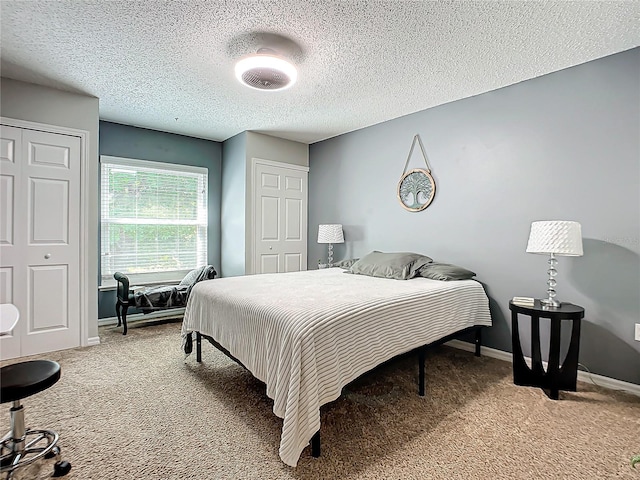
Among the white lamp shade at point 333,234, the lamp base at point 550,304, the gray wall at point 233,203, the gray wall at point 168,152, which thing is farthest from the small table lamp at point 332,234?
the lamp base at point 550,304

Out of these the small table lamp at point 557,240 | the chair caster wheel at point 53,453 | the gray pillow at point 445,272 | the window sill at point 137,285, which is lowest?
the chair caster wheel at point 53,453

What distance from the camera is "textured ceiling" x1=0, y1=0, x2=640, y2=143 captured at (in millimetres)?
2084

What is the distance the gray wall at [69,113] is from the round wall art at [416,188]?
3272 mm

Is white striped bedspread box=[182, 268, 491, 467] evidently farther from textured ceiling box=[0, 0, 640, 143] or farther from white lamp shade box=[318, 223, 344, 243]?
textured ceiling box=[0, 0, 640, 143]

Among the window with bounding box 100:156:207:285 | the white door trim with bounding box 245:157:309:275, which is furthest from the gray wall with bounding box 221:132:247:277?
the window with bounding box 100:156:207:285

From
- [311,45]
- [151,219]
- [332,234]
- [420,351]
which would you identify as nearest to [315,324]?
[420,351]

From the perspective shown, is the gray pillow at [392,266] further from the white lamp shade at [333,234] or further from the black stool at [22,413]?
the black stool at [22,413]

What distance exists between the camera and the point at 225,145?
5172 millimetres

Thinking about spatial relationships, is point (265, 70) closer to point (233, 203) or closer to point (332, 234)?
point (332, 234)

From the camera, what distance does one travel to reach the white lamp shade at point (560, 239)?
2428mm

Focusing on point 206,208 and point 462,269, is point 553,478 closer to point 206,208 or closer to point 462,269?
point 462,269

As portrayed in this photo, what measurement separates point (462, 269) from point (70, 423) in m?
3.18

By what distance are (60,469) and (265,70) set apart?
2.61m

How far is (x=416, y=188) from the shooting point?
387 cm
